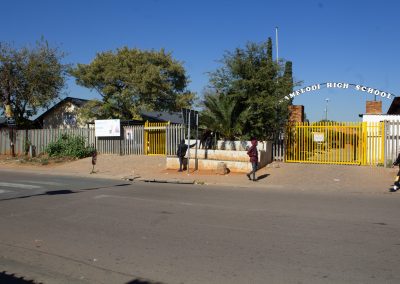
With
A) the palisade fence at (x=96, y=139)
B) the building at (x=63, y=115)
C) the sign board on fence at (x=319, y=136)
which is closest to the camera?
the sign board on fence at (x=319, y=136)

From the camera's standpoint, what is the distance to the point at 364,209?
10.4 metres

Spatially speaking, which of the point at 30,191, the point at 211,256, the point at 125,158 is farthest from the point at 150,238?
the point at 125,158

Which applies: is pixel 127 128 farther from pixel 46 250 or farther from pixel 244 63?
pixel 46 250

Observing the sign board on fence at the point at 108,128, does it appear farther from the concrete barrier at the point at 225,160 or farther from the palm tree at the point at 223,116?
the palm tree at the point at 223,116

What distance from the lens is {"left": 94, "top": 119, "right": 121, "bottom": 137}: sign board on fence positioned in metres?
27.2

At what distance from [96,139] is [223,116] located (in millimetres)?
10984

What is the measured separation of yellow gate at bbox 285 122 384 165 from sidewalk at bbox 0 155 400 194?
110 cm

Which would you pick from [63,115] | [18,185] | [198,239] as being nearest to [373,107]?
[18,185]

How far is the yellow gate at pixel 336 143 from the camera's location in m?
20.1

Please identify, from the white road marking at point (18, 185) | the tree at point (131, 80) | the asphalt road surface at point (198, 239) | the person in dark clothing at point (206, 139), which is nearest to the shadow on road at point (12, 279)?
the asphalt road surface at point (198, 239)

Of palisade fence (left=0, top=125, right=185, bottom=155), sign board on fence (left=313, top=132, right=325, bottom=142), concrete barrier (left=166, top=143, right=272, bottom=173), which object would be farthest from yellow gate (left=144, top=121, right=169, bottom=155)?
sign board on fence (left=313, top=132, right=325, bottom=142)

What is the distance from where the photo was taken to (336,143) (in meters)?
21.1

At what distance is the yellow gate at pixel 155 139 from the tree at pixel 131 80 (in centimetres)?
806

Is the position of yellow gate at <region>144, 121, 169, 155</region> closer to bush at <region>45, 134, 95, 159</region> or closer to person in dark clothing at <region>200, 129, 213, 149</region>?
bush at <region>45, 134, 95, 159</region>
